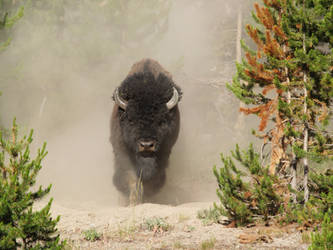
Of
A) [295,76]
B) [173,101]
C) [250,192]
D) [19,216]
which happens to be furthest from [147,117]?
[19,216]

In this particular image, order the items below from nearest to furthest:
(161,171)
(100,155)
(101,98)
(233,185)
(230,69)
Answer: (233,185), (161,171), (100,155), (101,98), (230,69)

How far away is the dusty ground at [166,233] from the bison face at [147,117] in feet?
4.83

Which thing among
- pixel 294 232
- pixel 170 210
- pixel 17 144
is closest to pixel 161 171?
pixel 170 210

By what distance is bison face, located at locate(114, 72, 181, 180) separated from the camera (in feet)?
22.8

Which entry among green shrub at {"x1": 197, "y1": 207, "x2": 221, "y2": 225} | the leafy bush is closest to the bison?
green shrub at {"x1": 197, "y1": 207, "x2": 221, "y2": 225}

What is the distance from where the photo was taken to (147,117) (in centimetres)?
698

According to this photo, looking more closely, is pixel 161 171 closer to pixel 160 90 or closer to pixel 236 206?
pixel 160 90

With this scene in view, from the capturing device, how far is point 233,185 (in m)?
4.48

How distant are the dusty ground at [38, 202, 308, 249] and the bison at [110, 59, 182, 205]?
1481 millimetres

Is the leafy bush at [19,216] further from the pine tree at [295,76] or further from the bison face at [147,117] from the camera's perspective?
the bison face at [147,117]

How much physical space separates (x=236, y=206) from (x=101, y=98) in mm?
12807

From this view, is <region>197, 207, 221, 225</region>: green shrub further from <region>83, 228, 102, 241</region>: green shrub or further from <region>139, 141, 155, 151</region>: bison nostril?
<region>139, 141, 155, 151</region>: bison nostril

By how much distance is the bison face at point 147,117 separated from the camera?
696 centimetres

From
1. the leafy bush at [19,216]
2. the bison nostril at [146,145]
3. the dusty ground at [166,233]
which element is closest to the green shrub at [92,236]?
Result: the dusty ground at [166,233]
